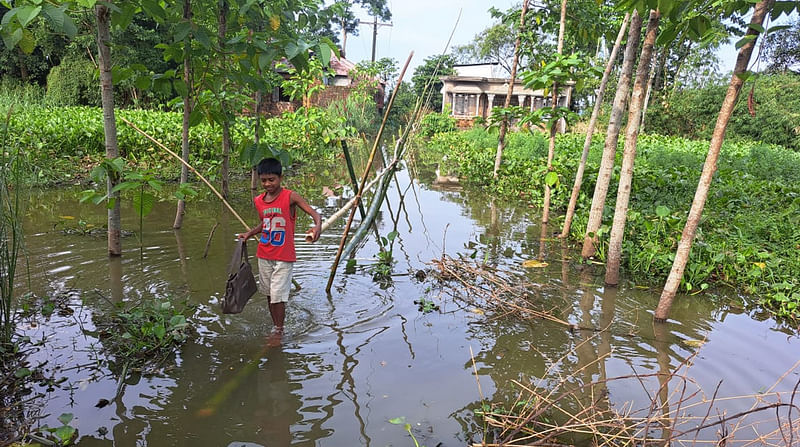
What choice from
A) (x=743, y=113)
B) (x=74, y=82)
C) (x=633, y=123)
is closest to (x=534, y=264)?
Answer: (x=633, y=123)

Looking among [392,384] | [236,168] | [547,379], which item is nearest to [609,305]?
[547,379]

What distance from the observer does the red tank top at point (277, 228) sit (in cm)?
367

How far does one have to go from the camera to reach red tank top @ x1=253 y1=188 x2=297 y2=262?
3672 mm

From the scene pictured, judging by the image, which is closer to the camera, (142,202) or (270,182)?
(270,182)

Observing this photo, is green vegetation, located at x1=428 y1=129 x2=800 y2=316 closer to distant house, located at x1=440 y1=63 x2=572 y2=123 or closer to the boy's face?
the boy's face

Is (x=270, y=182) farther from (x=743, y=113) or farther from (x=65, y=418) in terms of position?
(x=743, y=113)

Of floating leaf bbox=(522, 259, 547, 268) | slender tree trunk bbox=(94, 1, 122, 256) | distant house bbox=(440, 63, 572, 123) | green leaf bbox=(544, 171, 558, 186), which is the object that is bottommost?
floating leaf bbox=(522, 259, 547, 268)

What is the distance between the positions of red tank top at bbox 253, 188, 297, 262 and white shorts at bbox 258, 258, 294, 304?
5 centimetres

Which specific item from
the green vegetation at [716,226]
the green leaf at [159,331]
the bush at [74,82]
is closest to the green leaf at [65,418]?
the green leaf at [159,331]

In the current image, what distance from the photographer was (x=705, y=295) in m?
5.12

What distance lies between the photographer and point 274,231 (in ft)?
12.2

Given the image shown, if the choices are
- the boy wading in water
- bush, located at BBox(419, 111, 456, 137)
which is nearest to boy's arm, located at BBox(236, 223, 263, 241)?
the boy wading in water

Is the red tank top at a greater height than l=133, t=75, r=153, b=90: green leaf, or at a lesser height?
lesser

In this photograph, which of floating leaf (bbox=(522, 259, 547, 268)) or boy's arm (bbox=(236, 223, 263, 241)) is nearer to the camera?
boy's arm (bbox=(236, 223, 263, 241))
